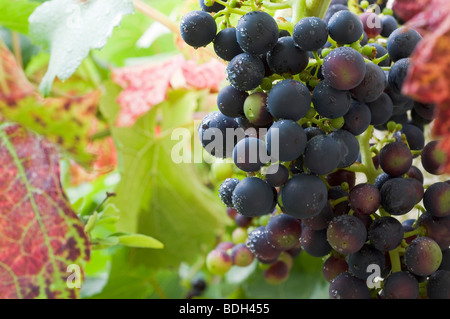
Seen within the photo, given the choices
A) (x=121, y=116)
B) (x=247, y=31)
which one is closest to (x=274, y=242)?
(x=247, y=31)

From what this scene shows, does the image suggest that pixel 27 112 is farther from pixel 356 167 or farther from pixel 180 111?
pixel 356 167

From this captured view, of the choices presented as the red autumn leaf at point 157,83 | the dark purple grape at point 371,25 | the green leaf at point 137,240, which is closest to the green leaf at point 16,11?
the red autumn leaf at point 157,83

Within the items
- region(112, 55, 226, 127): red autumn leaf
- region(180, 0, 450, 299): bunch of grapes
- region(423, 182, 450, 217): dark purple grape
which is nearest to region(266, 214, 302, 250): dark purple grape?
region(180, 0, 450, 299): bunch of grapes

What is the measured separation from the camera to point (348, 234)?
0.35 metres

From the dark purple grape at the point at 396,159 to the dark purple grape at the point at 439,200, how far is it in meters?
0.03

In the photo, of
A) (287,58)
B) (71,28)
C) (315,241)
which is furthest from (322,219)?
(71,28)

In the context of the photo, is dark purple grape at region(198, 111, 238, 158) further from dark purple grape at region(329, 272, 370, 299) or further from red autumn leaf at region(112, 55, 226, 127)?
red autumn leaf at region(112, 55, 226, 127)

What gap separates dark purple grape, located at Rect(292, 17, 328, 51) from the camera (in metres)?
0.34

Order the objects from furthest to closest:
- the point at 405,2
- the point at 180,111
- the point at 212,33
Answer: the point at 180,111
the point at 212,33
the point at 405,2

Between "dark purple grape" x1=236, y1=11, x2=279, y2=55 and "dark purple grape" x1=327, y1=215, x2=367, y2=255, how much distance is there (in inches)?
5.4

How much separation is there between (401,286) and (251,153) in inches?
5.8

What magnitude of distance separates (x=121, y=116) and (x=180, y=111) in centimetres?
9

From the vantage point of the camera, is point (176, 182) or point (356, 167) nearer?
point (356, 167)
